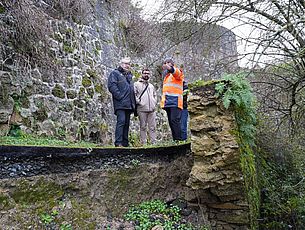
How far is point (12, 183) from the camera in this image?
3240mm

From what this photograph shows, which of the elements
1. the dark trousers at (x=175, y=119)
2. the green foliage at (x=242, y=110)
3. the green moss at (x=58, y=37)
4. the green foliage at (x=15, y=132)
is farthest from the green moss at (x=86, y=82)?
the green foliage at (x=242, y=110)

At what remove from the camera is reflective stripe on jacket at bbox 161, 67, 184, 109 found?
222 inches

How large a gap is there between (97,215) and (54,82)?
3.51 metres

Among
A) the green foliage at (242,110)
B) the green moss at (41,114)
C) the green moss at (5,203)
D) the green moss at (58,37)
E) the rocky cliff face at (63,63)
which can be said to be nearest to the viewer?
the green moss at (5,203)

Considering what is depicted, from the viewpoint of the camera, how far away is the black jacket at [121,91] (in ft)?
18.3

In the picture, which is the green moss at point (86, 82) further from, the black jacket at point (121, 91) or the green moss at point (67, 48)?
the black jacket at point (121, 91)

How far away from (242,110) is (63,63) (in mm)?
4130

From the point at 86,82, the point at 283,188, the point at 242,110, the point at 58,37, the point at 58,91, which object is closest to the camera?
the point at 242,110

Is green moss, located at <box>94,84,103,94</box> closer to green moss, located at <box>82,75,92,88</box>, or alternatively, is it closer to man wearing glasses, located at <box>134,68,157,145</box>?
green moss, located at <box>82,75,92,88</box>

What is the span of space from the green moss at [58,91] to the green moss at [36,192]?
3189 mm

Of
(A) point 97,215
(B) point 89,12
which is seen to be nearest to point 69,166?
(A) point 97,215

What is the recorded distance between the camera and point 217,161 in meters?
3.89

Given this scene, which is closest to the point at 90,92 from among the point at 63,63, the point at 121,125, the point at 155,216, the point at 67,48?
the point at 63,63

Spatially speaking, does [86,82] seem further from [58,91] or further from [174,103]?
[174,103]
